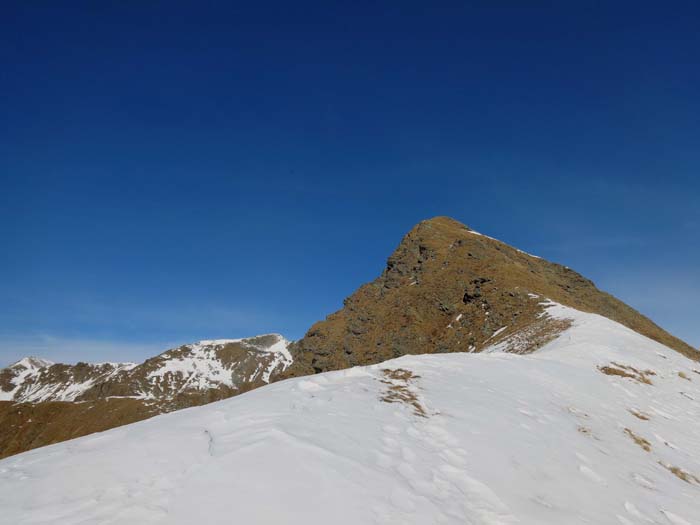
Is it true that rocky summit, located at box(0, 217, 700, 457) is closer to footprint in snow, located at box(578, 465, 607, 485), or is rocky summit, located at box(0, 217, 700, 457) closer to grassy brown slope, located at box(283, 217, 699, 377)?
grassy brown slope, located at box(283, 217, 699, 377)

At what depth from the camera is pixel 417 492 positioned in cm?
527

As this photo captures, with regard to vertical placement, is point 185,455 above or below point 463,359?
below

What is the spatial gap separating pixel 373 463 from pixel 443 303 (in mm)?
58527

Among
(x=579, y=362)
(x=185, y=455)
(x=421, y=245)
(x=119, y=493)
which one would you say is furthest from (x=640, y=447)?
(x=421, y=245)

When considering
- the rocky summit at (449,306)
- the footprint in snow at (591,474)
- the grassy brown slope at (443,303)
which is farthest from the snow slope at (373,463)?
the grassy brown slope at (443,303)

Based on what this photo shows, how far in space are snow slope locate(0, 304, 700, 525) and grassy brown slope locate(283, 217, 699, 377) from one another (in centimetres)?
2933

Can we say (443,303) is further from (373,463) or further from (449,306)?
(373,463)

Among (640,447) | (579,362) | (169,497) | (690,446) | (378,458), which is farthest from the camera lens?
(579,362)

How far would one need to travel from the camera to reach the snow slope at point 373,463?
430 cm

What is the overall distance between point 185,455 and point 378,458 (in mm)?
2562

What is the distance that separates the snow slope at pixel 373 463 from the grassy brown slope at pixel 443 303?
96.2 ft

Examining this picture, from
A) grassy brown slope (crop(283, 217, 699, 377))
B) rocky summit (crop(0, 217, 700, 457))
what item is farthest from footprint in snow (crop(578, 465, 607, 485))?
grassy brown slope (crop(283, 217, 699, 377))

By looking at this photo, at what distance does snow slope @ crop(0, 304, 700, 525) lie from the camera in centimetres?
430

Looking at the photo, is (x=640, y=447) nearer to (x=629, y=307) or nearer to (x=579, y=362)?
(x=579, y=362)
